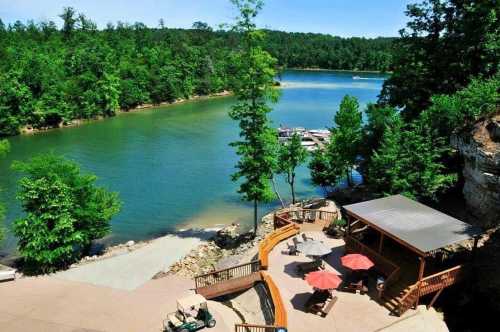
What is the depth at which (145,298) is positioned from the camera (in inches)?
733

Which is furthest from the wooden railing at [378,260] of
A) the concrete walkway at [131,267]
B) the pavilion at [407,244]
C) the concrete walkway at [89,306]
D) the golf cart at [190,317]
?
the concrete walkway at [131,267]

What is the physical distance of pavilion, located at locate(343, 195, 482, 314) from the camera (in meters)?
15.3

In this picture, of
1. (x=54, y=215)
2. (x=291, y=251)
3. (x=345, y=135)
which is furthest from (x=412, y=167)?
(x=54, y=215)

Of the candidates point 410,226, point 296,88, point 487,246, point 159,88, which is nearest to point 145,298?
point 410,226

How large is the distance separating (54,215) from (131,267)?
5.34 m

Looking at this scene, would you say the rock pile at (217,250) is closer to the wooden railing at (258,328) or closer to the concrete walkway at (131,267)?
the concrete walkway at (131,267)

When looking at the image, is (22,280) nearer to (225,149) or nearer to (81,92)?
(225,149)

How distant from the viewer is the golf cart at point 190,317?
598 inches

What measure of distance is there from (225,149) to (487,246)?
35.4 metres

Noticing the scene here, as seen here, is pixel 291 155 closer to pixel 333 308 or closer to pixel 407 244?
pixel 407 244

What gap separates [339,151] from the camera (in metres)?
31.8

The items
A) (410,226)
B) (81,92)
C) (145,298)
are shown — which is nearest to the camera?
(410,226)

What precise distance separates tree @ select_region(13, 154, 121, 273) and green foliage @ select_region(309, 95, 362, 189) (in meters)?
17.2

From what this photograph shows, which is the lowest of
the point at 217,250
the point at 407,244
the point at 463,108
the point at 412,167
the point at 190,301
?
the point at 217,250
